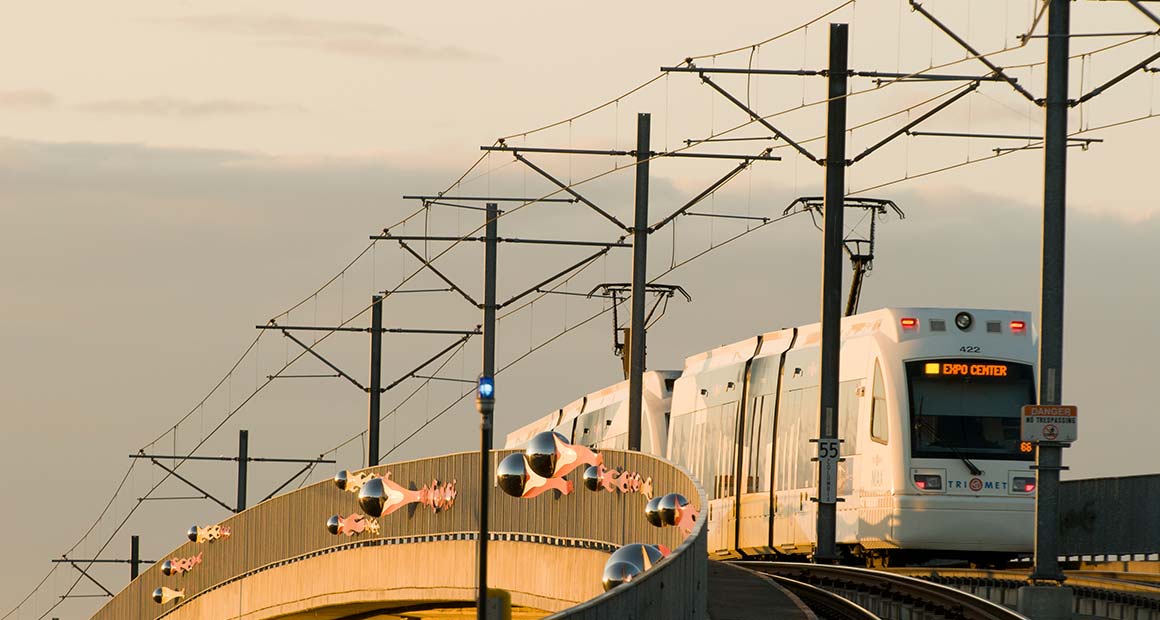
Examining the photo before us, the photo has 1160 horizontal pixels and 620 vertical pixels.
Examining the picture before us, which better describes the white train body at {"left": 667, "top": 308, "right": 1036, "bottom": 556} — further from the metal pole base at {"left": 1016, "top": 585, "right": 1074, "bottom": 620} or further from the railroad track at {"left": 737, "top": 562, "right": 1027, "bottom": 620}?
the metal pole base at {"left": 1016, "top": 585, "right": 1074, "bottom": 620}

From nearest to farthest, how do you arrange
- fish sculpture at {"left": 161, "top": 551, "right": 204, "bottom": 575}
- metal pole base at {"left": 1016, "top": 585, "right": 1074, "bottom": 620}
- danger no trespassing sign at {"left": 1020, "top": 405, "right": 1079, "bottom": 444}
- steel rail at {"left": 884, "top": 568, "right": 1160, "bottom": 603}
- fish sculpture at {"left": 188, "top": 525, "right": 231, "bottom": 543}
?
metal pole base at {"left": 1016, "top": 585, "right": 1074, "bottom": 620}, danger no trespassing sign at {"left": 1020, "top": 405, "right": 1079, "bottom": 444}, steel rail at {"left": 884, "top": 568, "right": 1160, "bottom": 603}, fish sculpture at {"left": 188, "top": 525, "right": 231, "bottom": 543}, fish sculpture at {"left": 161, "top": 551, "right": 204, "bottom": 575}

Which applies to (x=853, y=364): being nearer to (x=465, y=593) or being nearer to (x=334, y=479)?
(x=465, y=593)

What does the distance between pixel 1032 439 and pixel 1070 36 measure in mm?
4249

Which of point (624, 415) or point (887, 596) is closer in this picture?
point (887, 596)

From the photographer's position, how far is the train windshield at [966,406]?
101ft

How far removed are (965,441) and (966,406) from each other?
49 cm

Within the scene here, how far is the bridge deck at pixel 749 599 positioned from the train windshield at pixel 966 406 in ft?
18.2

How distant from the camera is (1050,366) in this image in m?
23.5

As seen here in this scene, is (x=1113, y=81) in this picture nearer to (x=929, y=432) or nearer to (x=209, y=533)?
(x=929, y=432)

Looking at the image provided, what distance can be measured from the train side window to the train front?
0.39 meters

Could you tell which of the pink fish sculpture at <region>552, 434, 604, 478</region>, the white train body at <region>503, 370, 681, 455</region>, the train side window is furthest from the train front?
the white train body at <region>503, 370, 681, 455</region>

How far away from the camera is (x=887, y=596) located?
23.4 metres

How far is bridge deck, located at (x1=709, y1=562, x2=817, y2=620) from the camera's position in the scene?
20.6 m

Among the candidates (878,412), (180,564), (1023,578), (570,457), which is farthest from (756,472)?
(180,564)
